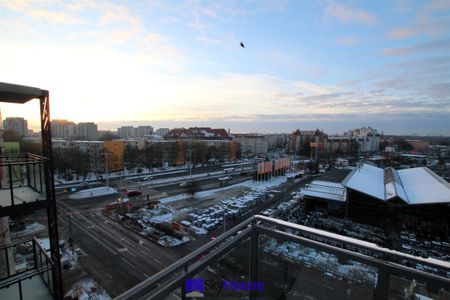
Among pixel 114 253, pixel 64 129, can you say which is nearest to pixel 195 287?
pixel 114 253

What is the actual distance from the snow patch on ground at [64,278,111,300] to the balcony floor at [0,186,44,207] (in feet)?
22.0

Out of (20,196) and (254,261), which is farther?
(20,196)

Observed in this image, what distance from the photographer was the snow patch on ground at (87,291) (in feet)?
24.8

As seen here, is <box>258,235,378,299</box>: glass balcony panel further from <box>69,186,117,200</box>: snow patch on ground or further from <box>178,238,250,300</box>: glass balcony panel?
<box>69,186,117,200</box>: snow patch on ground

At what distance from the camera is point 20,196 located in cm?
227

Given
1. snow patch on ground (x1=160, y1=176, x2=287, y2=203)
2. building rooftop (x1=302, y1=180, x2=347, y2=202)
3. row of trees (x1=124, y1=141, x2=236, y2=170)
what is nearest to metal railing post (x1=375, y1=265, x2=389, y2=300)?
building rooftop (x1=302, y1=180, x2=347, y2=202)

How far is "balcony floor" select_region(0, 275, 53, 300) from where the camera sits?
6.86ft

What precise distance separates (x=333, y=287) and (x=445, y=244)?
17.1 metres

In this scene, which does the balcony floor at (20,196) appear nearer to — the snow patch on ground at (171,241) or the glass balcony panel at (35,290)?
the glass balcony panel at (35,290)

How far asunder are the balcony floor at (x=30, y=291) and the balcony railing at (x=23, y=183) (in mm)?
831

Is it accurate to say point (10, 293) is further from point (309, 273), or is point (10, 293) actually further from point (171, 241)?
point (171, 241)

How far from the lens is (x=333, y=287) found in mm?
1494

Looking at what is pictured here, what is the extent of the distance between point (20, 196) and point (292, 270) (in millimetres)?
2630

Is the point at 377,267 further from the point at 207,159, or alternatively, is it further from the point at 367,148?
the point at 367,148
